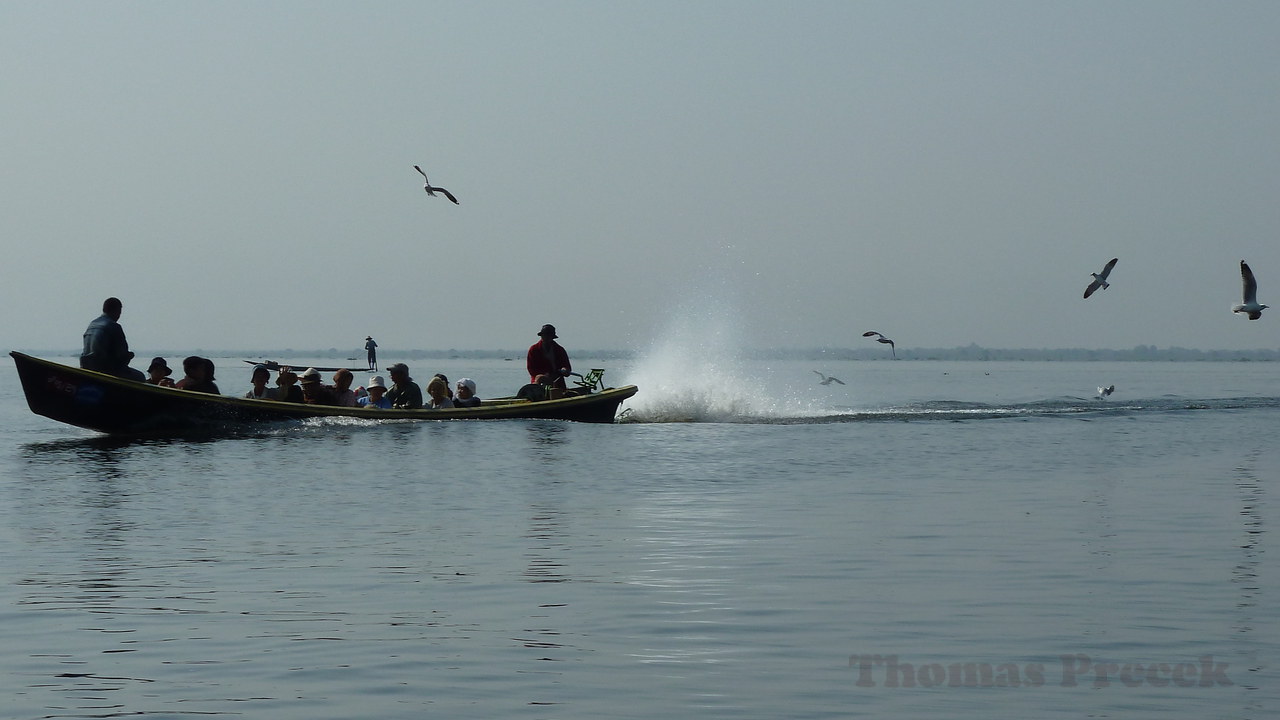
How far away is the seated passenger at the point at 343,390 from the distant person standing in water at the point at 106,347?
3620 mm

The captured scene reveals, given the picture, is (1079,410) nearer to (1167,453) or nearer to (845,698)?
(1167,453)

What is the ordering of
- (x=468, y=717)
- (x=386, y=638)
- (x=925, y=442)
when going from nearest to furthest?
1. (x=468, y=717)
2. (x=386, y=638)
3. (x=925, y=442)

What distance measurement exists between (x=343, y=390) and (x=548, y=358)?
5.77 meters

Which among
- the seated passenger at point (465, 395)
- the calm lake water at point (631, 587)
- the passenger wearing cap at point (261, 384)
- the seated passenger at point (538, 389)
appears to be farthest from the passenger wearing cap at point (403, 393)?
the calm lake water at point (631, 587)

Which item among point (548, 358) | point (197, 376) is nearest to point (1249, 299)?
point (548, 358)

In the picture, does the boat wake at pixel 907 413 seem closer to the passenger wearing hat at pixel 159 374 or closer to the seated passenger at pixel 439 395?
the seated passenger at pixel 439 395

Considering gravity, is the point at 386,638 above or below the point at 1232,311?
below

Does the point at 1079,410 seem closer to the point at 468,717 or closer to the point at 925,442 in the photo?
the point at 925,442

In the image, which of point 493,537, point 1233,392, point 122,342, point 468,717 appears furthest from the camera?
point 1233,392

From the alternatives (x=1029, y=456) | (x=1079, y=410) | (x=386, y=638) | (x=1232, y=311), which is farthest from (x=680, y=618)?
(x=1079, y=410)

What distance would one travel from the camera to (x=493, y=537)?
49.9 ft

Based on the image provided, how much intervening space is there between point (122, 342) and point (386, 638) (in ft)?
62.4

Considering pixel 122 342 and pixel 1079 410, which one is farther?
pixel 1079 410

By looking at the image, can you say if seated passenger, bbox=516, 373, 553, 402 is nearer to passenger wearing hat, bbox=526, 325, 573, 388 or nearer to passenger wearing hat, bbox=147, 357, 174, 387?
passenger wearing hat, bbox=526, 325, 573, 388
